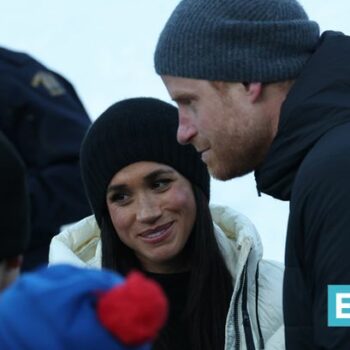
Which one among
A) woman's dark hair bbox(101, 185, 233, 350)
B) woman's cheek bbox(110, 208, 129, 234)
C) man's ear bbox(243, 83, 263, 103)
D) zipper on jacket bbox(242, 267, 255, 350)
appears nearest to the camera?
man's ear bbox(243, 83, 263, 103)

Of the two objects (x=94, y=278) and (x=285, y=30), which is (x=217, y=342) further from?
(x=94, y=278)

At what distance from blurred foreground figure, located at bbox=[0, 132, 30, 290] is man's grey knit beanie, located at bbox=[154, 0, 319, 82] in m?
0.71

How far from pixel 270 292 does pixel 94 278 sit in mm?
1686

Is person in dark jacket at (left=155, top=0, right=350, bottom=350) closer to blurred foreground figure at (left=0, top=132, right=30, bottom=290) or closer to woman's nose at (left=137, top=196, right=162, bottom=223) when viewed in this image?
blurred foreground figure at (left=0, top=132, right=30, bottom=290)

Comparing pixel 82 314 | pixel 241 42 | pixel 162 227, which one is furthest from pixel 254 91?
pixel 82 314

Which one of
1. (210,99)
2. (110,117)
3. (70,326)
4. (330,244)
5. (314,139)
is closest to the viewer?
(70,326)

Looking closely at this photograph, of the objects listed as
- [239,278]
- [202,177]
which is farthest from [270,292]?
[202,177]

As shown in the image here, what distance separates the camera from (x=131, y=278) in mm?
1591

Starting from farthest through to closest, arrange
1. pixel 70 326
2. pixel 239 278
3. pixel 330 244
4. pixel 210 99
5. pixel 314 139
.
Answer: pixel 239 278
pixel 210 99
pixel 314 139
pixel 330 244
pixel 70 326

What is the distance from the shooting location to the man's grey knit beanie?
2.65 metres

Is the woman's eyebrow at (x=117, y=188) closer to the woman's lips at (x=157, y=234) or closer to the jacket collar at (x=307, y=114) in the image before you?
the woman's lips at (x=157, y=234)

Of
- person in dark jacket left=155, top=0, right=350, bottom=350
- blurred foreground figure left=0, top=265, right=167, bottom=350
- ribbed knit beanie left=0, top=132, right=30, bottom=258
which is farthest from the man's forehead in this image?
blurred foreground figure left=0, top=265, right=167, bottom=350

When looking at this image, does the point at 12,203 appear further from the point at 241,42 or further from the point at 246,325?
the point at 246,325

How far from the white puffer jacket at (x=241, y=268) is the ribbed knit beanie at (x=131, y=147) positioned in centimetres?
10
